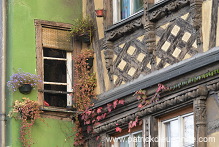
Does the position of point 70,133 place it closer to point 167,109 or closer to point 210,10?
point 167,109

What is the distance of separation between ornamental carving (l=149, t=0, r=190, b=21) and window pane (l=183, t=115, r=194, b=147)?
1.71m

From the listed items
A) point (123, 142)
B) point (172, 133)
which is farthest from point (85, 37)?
point (172, 133)

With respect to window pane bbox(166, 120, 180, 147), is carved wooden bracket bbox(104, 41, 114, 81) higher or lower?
higher

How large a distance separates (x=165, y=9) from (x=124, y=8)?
145 cm

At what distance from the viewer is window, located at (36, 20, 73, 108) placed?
1612cm

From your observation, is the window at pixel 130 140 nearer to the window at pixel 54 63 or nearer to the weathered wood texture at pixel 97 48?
the weathered wood texture at pixel 97 48

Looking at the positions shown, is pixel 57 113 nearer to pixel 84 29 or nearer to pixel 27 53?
pixel 27 53

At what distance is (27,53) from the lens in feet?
52.5

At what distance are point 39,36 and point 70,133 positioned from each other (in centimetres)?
175

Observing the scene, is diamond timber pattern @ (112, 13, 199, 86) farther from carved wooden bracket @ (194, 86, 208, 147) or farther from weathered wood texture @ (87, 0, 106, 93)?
carved wooden bracket @ (194, 86, 208, 147)

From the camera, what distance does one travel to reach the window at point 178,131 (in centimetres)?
1374

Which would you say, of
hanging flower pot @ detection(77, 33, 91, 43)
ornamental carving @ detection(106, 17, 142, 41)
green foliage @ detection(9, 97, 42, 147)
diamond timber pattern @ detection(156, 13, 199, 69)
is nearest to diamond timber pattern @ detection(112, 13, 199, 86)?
→ diamond timber pattern @ detection(156, 13, 199, 69)

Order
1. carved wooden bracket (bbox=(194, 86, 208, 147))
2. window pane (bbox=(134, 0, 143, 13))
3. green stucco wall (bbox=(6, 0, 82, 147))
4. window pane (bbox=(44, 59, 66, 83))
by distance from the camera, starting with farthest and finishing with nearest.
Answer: window pane (bbox=(44, 59, 66, 83))
green stucco wall (bbox=(6, 0, 82, 147))
window pane (bbox=(134, 0, 143, 13))
carved wooden bracket (bbox=(194, 86, 208, 147))

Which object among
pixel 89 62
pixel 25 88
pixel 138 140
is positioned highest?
pixel 89 62
